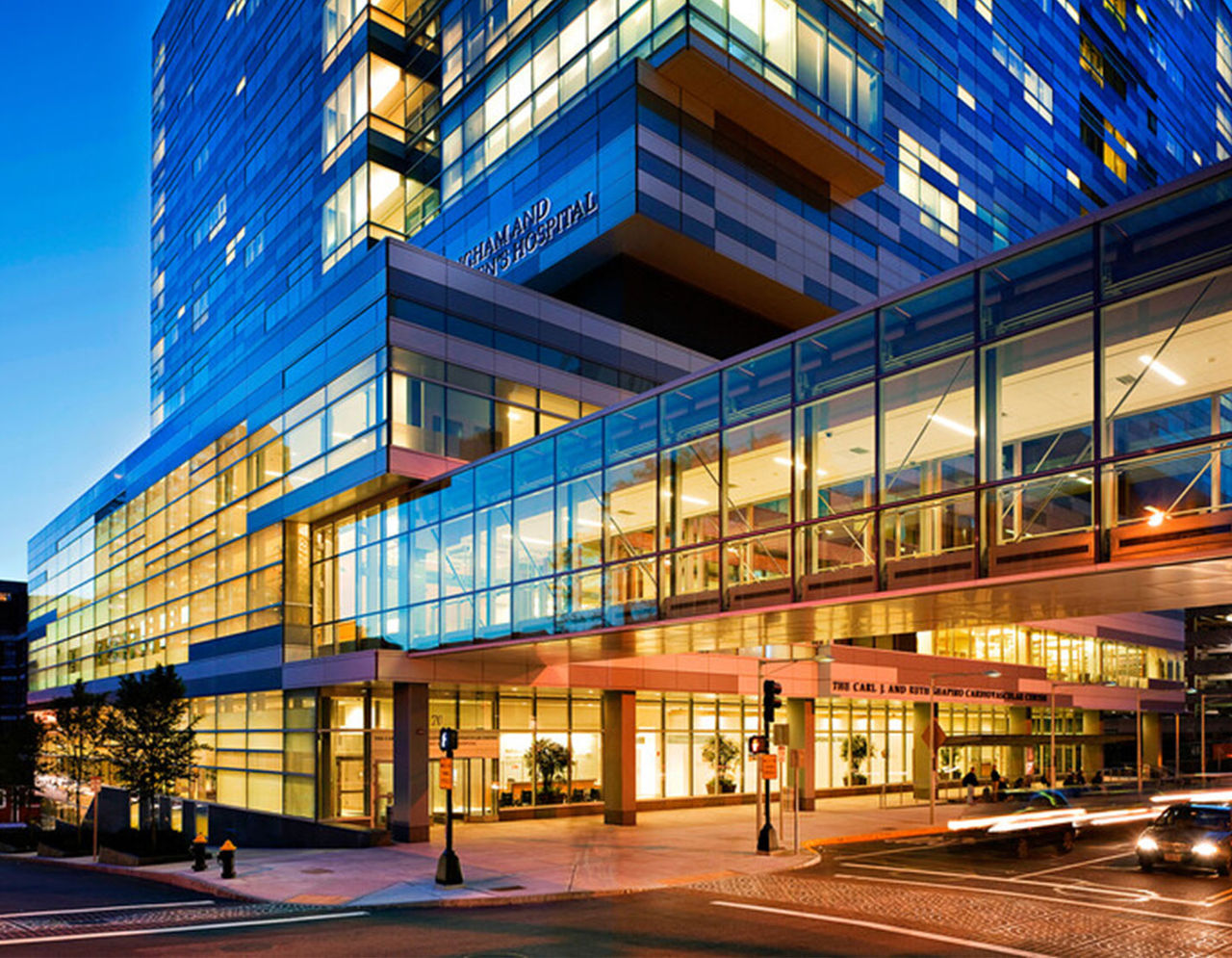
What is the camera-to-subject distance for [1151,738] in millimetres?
83938

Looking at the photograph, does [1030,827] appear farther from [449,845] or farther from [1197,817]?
[449,845]

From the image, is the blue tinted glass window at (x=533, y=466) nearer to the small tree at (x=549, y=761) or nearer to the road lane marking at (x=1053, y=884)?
the road lane marking at (x=1053, y=884)

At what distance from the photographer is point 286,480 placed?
39594 millimetres

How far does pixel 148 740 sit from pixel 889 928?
78.3 ft

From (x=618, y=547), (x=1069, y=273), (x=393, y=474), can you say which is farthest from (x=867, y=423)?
(x=393, y=474)

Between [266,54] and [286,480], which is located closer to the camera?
[286,480]

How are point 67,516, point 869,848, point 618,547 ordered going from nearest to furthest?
point 618,547
point 869,848
point 67,516

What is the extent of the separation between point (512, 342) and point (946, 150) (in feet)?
112

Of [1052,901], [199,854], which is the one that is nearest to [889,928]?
[1052,901]

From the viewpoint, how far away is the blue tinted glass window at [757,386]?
2248 cm

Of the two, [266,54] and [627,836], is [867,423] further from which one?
[266,54]

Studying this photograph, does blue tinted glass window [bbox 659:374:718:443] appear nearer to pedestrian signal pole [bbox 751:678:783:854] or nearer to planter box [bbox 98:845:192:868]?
pedestrian signal pole [bbox 751:678:783:854]

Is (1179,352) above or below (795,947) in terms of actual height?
above

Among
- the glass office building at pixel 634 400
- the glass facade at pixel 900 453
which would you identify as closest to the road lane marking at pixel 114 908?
the glass office building at pixel 634 400
